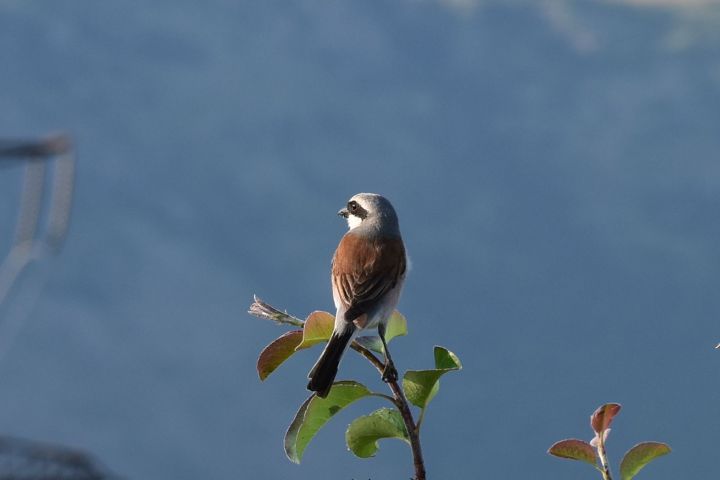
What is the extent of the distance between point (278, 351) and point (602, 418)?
3.01 ft

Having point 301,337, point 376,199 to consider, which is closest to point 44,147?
point 376,199

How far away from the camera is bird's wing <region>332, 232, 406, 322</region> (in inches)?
167

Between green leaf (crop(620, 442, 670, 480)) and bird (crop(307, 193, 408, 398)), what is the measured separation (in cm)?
133

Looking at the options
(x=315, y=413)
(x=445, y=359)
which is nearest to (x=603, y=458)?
(x=445, y=359)

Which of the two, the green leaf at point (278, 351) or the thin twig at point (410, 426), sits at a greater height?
the green leaf at point (278, 351)

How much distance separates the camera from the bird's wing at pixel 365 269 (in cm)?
423

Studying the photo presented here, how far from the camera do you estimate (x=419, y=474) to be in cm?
189

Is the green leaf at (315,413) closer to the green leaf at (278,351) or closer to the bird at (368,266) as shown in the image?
the green leaf at (278,351)

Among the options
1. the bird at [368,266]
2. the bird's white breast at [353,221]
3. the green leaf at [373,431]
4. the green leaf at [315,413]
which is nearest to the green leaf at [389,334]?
the green leaf at [315,413]

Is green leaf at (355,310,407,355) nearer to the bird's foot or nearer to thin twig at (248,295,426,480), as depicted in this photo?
thin twig at (248,295,426,480)

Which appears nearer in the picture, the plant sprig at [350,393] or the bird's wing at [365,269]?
the plant sprig at [350,393]

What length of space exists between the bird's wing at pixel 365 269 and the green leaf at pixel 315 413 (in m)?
1.49

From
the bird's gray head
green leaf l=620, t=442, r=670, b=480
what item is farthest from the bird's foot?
the bird's gray head

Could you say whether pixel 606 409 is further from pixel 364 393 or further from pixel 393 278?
pixel 393 278
